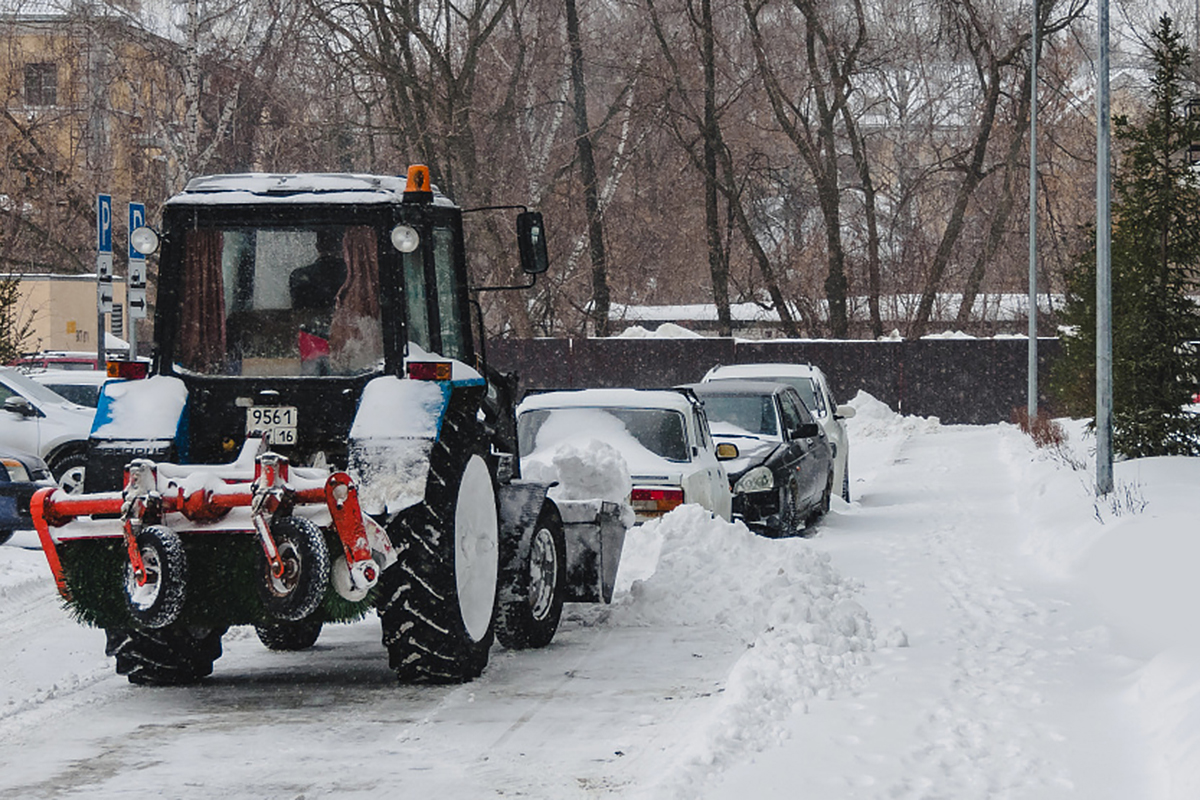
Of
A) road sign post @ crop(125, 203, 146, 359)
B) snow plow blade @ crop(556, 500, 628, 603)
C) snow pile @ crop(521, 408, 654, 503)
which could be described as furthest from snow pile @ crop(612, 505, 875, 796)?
road sign post @ crop(125, 203, 146, 359)

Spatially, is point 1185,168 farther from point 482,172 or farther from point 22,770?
point 482,172

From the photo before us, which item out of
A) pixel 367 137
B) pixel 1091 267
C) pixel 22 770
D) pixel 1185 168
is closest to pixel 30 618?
pixel 22 770

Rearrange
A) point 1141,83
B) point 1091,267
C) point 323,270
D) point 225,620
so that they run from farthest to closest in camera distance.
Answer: point 1141,83 → point 1091,267 → point 323,270 → point 225,620

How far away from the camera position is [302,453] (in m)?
8.73

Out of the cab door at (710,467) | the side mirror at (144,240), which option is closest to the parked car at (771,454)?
the cab door at (710,467)

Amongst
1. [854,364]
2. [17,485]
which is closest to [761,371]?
[17,485]

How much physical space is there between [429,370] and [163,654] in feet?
6.38

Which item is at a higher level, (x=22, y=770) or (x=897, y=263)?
(x=897, y=263)

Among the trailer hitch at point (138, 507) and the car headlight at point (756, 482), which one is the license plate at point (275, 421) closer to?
the trailer hitch at point (138, 507)

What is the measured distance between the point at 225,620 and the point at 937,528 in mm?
10153

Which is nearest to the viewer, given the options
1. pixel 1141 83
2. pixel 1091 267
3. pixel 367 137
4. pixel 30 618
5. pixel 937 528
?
pixel 30 618

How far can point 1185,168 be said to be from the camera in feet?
64.2

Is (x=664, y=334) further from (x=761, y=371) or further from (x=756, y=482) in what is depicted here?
(x=756, y=482)

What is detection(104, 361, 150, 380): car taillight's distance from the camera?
871 centimetres
